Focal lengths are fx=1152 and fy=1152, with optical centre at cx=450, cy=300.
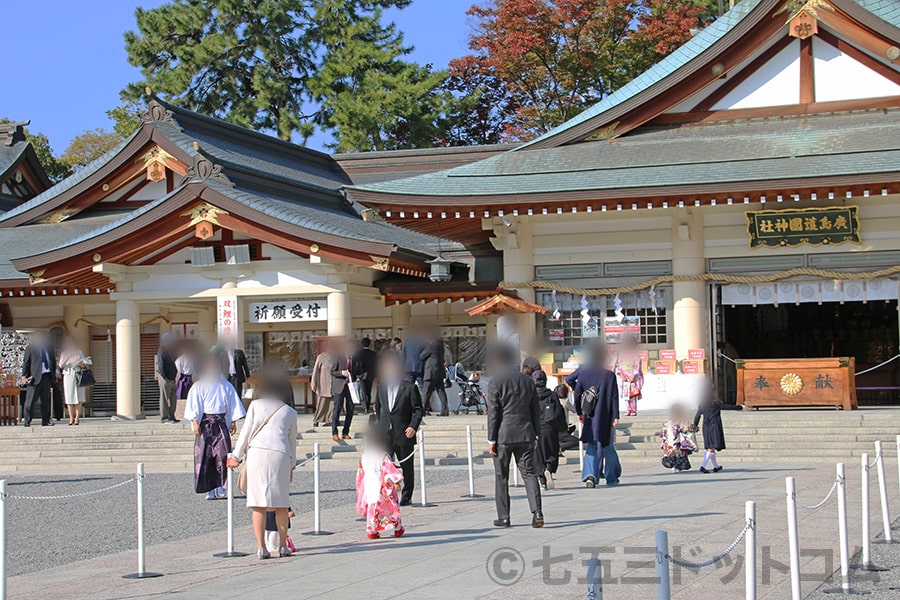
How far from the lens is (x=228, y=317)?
905 inches

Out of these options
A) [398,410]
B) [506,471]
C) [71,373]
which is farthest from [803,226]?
[71,373]

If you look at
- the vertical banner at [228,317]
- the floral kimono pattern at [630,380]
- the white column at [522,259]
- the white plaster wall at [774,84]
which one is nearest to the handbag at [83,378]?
the vertical banner at [228,317]

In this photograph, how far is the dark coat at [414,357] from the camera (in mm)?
19984

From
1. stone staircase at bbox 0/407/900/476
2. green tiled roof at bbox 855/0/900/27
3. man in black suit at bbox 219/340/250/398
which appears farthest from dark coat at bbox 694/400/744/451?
green tiled roof at bbox 855/0/900/27

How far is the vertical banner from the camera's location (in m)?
22.9

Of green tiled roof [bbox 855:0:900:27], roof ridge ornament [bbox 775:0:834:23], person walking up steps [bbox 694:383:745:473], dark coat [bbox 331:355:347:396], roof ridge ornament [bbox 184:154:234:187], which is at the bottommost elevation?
person walking up steps [bbox 694:383:745:473]

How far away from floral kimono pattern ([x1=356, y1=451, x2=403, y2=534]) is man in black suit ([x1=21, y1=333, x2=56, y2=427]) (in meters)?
12.2

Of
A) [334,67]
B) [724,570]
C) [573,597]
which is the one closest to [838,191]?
[724,570]

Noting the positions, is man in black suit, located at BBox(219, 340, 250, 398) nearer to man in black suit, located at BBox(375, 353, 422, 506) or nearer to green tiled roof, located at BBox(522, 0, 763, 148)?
green tiled roof, located at BBox(522, 0, 763, 148)

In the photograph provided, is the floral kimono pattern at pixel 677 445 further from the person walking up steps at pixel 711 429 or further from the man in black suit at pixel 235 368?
the man in black suit at pixel 235 368

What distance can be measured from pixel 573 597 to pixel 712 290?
14849 millimetres

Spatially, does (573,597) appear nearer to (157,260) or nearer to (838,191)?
(838,191)

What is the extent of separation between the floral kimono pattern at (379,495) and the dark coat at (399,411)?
5.87ft
